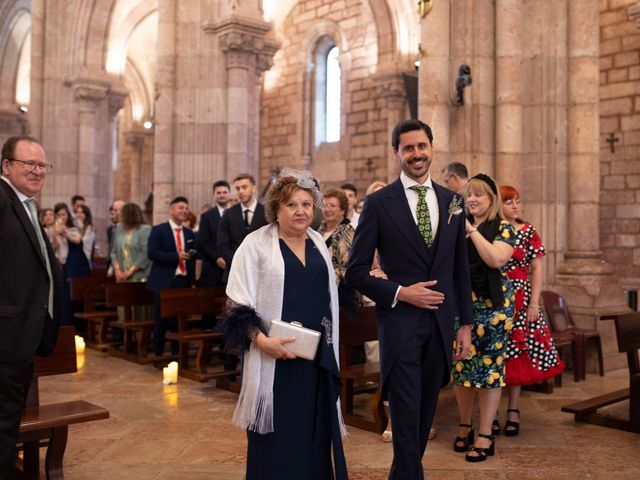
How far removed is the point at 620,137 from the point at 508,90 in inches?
208

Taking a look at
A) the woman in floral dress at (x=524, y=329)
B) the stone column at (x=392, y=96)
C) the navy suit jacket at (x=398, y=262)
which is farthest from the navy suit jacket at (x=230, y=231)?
the stone column at (x=392, y=96)

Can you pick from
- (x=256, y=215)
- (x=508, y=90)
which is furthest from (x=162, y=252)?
(x=508, y=90)

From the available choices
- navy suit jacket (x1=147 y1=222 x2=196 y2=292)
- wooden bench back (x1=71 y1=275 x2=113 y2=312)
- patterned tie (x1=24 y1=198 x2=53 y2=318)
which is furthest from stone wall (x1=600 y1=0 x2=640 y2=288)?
patterned tie (x1=24 y1=198 x2=53 y2=318)

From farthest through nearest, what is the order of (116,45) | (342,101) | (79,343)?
(342,101) → (116,45) → (79,343)

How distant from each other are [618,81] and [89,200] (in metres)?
10.5

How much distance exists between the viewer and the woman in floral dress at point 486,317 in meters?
4.35

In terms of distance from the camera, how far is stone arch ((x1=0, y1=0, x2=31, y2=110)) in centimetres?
1992

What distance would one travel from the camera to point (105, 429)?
16.7ft

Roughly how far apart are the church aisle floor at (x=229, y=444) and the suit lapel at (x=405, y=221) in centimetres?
146

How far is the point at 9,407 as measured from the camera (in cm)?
299

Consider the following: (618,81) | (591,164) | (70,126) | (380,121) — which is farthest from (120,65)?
(591,164)

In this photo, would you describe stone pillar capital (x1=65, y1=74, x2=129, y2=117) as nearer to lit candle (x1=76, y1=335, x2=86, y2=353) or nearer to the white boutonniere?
lit candle (x1=76, y1=335, x2=86, y2=353)

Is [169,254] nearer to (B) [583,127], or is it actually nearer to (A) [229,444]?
(A) [229,444]

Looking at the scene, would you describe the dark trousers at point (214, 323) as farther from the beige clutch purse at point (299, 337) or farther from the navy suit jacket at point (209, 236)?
the beige clutch purse at point (299, 337)
